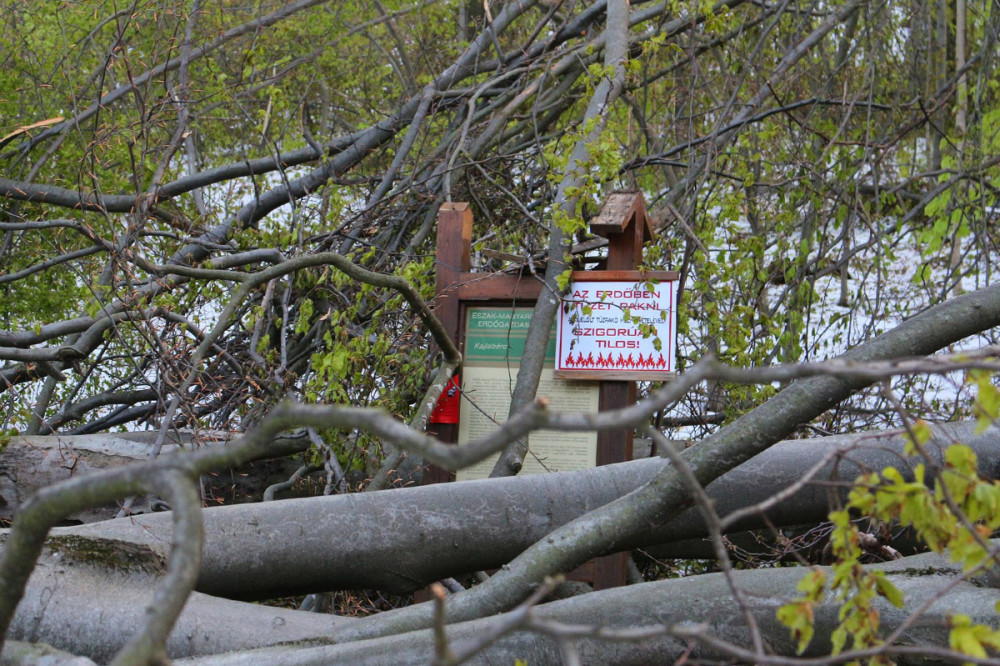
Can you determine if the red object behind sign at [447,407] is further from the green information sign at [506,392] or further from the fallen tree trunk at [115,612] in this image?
Result: the fallen tree trunk at [115,612]

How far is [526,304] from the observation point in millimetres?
4953

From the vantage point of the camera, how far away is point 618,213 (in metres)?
4.70

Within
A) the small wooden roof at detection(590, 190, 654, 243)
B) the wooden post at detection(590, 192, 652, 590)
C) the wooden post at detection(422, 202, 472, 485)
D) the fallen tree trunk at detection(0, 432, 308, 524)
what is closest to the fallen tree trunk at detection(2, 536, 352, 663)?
the fallen tree trunk at detection(0, 432, 308, 524)

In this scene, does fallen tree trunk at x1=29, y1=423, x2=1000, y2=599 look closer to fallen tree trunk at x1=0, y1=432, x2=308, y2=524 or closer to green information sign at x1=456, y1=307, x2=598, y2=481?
green information sign at x1=456, y1=307, x2=598, y2=481

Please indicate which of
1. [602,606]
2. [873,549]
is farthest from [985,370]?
[873,549]

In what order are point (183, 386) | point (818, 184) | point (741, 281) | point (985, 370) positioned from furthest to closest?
point (818, 184) < point (741, 281) < point (183, 386) < point (985, 370)

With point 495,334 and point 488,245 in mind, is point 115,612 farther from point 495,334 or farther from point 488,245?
point 488,245

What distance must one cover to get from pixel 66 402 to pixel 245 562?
3.19 meters

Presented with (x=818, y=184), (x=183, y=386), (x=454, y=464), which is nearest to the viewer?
(x=454, y=464)

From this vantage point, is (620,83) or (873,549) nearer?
(873,549)

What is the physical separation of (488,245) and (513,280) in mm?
1532

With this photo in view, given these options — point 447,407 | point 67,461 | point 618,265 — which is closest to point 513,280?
point 618,265

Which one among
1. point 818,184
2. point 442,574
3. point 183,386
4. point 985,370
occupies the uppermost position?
point 818,184

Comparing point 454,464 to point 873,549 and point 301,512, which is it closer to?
point 301,512
